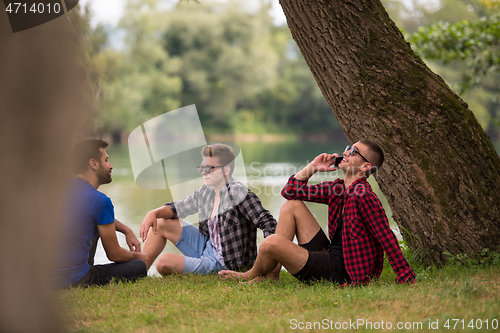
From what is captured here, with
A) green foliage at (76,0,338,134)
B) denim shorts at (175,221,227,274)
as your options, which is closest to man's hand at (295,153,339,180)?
denim shorts at (175,221,227,274)

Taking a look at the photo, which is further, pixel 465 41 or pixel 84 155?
pixel 465 41

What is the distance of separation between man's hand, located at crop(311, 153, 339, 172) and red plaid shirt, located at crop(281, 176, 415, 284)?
231 millimetres

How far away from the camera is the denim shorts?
166 inches

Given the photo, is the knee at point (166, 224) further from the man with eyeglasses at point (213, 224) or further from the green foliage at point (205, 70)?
the green foliage at point (205, 70)

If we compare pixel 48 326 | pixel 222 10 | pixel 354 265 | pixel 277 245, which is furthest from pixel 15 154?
pixel 222 10

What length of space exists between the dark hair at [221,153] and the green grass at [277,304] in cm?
110

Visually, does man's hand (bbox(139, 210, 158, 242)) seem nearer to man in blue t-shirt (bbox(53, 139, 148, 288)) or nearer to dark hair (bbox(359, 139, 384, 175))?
man in blue t-shirt (bbox(53, 139, 148, 288))

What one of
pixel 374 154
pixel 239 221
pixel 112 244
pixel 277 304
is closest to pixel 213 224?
pixel 239 221

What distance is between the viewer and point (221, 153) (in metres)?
4.15

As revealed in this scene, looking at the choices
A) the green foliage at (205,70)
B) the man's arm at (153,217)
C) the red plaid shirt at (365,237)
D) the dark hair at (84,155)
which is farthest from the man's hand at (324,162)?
the green foliage at (205,70)

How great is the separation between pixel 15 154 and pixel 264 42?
133 feet

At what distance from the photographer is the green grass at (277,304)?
247cm

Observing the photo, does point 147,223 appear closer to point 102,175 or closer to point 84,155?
point 102,175

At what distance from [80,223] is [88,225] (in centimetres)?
7
